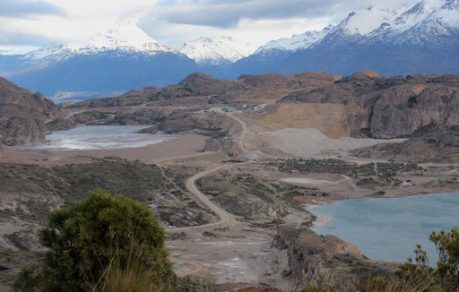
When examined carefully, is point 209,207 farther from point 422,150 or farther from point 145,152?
point 422,150

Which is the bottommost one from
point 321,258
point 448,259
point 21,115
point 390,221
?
point 390,221

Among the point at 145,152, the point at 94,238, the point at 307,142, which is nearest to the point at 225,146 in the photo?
the point at 145,152

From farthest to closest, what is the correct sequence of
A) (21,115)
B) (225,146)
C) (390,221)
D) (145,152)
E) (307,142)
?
(21,115)
(307,142)
(225,146)
(145,152)
(390,221)

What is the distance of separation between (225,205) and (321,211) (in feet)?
29.4

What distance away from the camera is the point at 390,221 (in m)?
50.6

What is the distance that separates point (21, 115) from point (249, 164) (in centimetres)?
5221

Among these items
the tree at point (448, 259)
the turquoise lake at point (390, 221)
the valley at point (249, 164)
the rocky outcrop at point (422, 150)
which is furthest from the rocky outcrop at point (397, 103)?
the tree at point (448, 259)

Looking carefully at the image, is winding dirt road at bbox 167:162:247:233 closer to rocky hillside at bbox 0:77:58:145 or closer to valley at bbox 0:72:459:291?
valley at bbox 0:72:459:291

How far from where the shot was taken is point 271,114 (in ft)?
332

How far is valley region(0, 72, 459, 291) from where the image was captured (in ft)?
107

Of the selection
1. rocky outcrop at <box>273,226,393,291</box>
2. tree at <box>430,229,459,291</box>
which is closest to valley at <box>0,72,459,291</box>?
rocky outcrop at <box>273,226,393,291</box>

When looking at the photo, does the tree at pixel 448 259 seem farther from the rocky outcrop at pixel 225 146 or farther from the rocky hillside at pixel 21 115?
the rocky hillside at pixel 21 115

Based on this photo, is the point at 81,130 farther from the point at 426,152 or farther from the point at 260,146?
the point at 426,152

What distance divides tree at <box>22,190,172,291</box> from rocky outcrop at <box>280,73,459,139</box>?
86905mm
